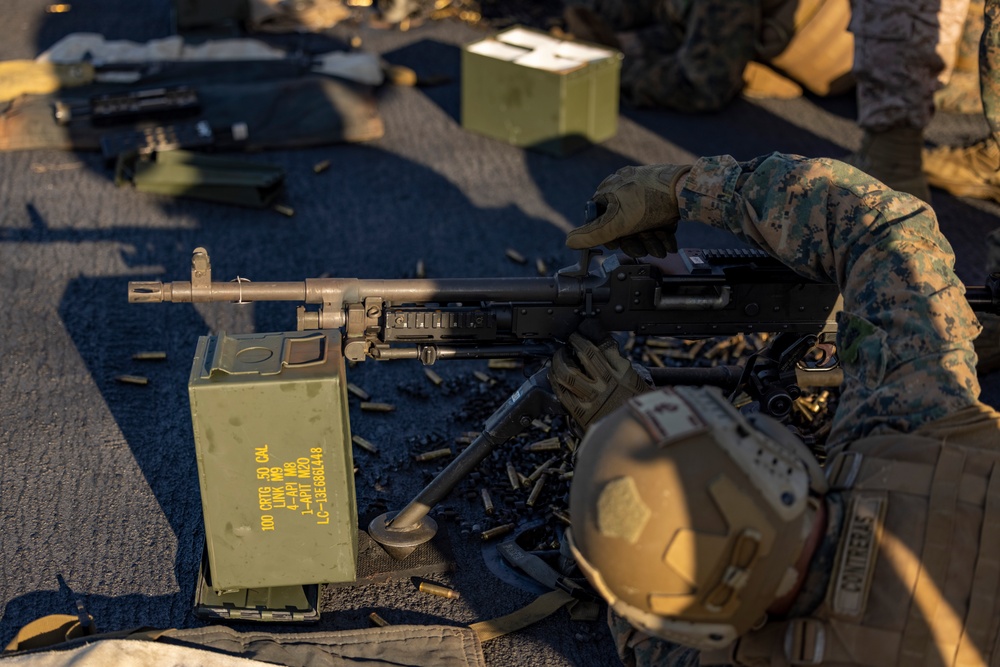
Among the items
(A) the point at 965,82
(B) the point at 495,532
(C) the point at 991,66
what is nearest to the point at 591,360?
(B) the point at 495,532

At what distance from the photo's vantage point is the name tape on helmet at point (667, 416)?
2.68 meters

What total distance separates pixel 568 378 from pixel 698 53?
550 cm

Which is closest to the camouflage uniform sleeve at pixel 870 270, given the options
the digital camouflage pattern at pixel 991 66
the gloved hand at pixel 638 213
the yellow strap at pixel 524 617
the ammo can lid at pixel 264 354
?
the gloved hand at pixel 638 213

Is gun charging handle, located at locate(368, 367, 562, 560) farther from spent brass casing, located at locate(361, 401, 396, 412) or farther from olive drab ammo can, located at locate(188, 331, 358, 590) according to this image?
spent brass casing, located at locate(361, 401, 396, 412)

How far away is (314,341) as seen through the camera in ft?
13.1

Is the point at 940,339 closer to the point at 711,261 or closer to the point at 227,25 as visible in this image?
the point at 711,261

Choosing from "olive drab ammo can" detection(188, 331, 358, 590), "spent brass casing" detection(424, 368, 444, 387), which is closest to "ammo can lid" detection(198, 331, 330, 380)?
"olive drab ammo can" detection(188, 331, 358, 590)

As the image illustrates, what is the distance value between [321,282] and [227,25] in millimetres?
Answer: 6775

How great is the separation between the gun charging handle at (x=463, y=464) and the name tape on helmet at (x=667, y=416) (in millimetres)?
1379

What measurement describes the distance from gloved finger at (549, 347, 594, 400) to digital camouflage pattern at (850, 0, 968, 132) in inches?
161

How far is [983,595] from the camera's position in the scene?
289 cm

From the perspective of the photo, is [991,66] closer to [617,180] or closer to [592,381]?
[617,180]

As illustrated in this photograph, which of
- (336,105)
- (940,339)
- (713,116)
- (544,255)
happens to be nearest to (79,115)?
(336,105)

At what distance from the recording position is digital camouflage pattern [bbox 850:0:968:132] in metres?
6.80
